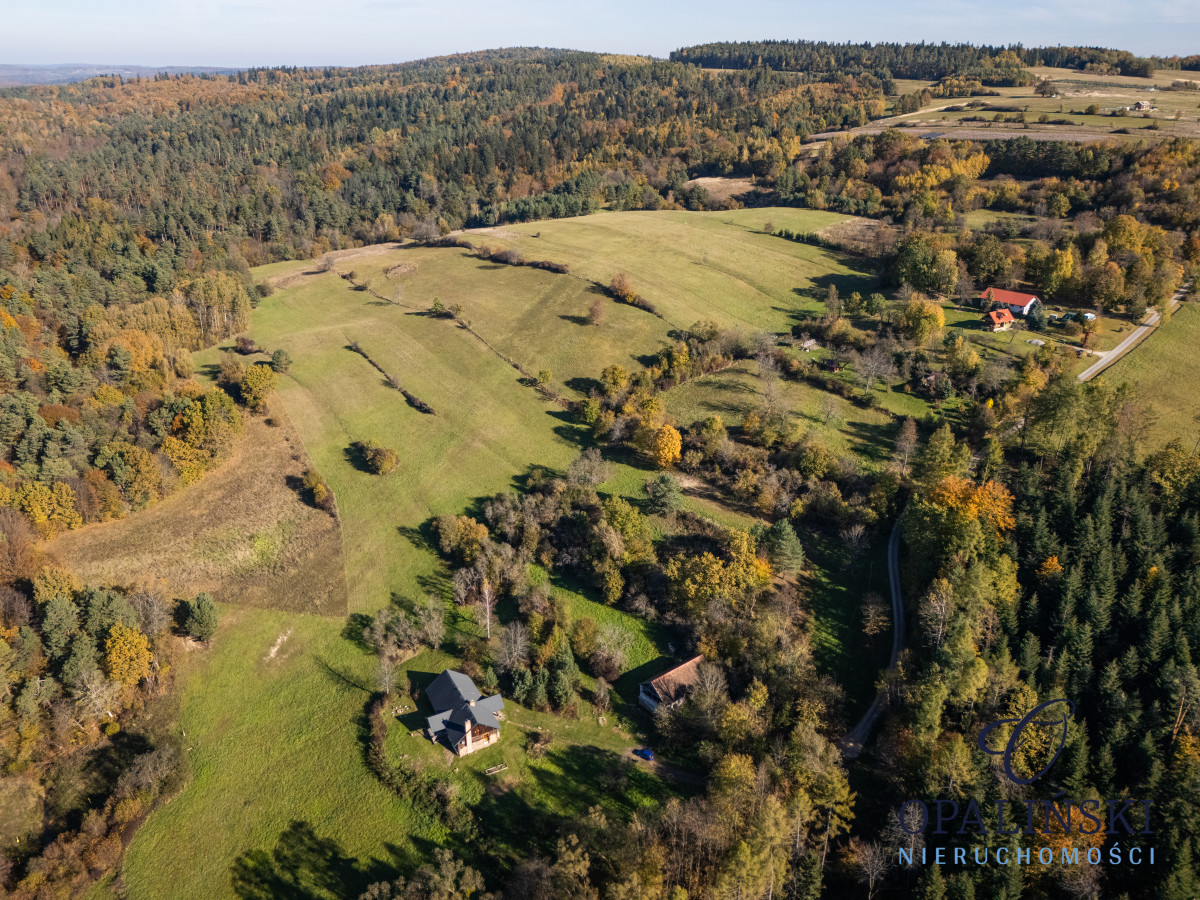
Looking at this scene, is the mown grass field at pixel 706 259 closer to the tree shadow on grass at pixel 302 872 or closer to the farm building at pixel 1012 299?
the farm building at pixel 1012 299

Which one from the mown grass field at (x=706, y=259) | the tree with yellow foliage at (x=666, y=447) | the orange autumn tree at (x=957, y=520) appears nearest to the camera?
the orange autumn tree at (x=957, y=520)

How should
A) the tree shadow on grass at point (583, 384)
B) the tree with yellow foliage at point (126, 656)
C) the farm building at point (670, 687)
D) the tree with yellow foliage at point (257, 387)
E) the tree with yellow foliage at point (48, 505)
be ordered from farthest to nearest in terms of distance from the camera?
the tree shadow on grass at point (583, 384), the tree with yellow foliage at point (257, 387), the tree with yellow foliage at point (48, 505), the tree with yellow foliage at point (126, 656), the farm building at point (670, 687)

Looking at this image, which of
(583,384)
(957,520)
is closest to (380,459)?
(583,384)

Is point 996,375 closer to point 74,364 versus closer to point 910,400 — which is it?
point 910,400

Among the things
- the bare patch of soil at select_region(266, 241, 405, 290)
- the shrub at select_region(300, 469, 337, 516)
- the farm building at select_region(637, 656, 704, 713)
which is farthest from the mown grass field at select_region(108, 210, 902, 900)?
the farm building at select_region(637, 656, 704, 713)

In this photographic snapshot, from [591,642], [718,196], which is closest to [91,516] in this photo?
[591,642]

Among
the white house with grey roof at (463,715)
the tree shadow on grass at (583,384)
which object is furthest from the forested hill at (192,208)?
the white house with grey roof at (463,715)

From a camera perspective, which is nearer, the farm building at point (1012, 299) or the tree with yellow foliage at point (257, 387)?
the tree with yellow foliage at point (257, 387)
